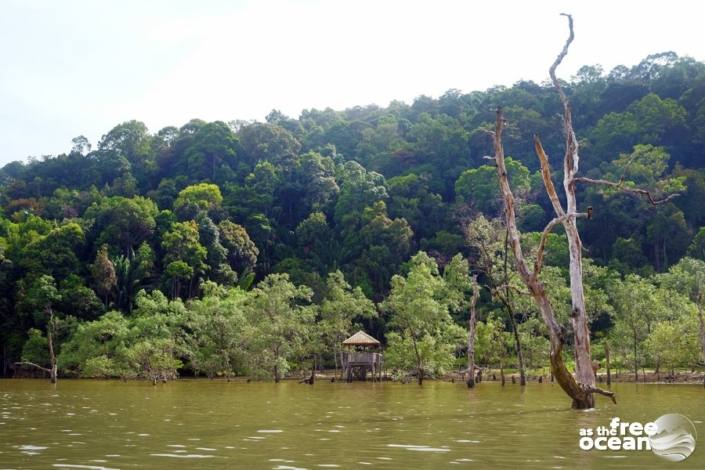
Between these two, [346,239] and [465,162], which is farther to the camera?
[465,162]

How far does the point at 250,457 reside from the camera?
1086cm

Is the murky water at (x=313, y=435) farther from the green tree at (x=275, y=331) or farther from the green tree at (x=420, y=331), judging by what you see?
the green tree at (x=275, y=331)

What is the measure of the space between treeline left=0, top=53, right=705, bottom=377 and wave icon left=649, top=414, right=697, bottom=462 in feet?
63.5

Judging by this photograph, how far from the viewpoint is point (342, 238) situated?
78.4 metres

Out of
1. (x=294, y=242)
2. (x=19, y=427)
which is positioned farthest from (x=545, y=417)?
(x=294, y=242)

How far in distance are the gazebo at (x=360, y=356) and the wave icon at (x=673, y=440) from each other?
33533mm

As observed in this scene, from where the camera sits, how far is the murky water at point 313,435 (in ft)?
34.1

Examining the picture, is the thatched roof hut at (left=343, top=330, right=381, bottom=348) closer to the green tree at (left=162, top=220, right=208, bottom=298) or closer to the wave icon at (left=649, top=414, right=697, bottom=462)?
the green tree at (left=162, top=220, right=208, bottom=298)

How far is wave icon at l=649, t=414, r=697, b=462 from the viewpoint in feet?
36.2

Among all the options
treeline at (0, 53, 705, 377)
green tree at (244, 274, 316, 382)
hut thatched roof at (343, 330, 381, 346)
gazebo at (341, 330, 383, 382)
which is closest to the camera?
green tree at (244, 274, 316, 382)

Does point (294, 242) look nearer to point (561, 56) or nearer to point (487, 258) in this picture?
Answer: point (487, 258)

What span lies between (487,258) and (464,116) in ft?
215

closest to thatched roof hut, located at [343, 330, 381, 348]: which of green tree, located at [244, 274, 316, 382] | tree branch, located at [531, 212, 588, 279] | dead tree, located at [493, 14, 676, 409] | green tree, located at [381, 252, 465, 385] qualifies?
green tree, located at [381, 252, 465, 385]

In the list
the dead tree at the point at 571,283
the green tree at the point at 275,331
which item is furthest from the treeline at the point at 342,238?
the dead tree at the point at 571,283
